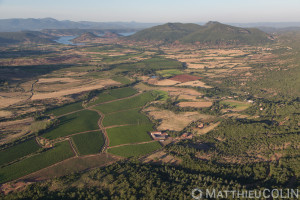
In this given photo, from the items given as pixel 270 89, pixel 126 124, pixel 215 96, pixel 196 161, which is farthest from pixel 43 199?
pixel 270 89

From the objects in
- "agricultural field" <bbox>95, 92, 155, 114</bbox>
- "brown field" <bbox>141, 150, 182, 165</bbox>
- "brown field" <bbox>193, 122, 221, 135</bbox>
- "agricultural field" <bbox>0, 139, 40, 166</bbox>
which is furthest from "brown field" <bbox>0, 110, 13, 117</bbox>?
"brown field" <bbox>193, 122, 221, 135</bbox>

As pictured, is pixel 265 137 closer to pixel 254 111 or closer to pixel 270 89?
pixel 254 111

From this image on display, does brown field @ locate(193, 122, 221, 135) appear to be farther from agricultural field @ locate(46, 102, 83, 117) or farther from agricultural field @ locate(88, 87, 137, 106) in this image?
agricultural field @ locate(46, 102, 83, 117)

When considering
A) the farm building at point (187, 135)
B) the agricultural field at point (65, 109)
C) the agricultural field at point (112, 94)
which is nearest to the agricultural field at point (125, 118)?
the farm building at point (187, 135)

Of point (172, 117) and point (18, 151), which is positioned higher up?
point (172, 117)

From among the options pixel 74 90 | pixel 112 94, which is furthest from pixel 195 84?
pixel 74 90

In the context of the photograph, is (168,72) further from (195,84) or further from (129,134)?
(129,134)
